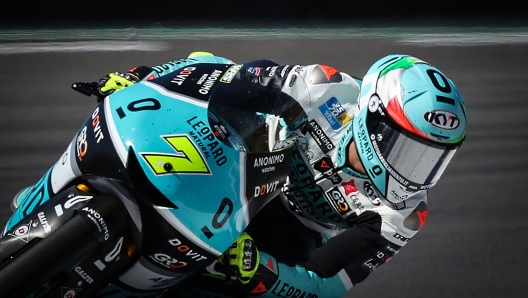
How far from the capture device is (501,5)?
210 inches

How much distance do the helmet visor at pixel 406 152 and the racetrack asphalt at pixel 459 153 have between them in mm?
1001

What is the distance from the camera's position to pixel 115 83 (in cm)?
278

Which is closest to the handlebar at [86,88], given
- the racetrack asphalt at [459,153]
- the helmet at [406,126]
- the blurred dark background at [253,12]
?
the racetrack asphalt at [459,153]

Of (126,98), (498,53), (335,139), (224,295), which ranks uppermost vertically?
(126,98)

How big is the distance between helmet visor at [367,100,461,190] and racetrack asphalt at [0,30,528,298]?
1001 mm

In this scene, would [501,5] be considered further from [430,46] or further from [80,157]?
[80,157]

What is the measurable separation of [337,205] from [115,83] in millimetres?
1159

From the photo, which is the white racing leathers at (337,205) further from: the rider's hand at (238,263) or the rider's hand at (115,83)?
the rider's hand at (115,83)

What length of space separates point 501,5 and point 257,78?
4361 mm

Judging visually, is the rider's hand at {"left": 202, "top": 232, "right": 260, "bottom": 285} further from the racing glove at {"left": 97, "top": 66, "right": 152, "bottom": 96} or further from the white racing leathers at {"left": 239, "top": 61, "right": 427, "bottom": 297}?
the racing glove at {"left": 97, "top": 66, "right": 152, "bottom": 96}

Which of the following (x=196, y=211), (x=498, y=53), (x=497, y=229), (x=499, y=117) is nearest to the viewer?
(x=196, y=211)

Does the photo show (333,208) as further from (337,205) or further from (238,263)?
(238,263)

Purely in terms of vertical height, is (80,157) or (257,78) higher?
(257,78)

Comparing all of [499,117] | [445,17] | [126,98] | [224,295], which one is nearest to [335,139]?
[224,295]
